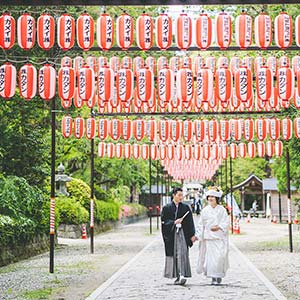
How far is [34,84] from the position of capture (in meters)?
15.5

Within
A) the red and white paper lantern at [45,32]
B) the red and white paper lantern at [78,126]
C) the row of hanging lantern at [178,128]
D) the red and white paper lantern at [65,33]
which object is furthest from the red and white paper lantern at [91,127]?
the red and white paper lantern at [45,32]

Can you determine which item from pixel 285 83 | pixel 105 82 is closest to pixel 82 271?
pixel 105 82

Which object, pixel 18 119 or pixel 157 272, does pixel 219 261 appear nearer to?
pixel 157 272

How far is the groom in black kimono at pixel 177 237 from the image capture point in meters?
12.0

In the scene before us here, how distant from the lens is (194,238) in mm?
12359

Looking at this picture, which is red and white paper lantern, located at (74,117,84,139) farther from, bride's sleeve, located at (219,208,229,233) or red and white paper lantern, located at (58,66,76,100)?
bride's sleeve, located at (219,208,229,233)

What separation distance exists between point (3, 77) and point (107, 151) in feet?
45.2

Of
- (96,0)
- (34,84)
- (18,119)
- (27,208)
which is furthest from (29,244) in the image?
(96,0)

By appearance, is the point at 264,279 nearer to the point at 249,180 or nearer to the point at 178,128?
the point at 178,128

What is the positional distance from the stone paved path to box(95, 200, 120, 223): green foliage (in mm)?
19122

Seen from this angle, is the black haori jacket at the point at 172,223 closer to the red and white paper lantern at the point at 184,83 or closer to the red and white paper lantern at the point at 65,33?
the red and white paper lantern at the point at 65,33

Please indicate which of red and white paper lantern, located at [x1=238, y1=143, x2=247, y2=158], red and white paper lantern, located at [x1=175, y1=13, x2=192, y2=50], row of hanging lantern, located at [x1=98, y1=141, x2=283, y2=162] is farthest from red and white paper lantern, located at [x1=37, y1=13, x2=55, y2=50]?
red and white paper lantern, located at [x1=238, y1=143, x2=247, y2=158]

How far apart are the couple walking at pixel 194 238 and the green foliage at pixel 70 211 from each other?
17.3m

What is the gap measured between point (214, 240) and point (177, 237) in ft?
2.57
